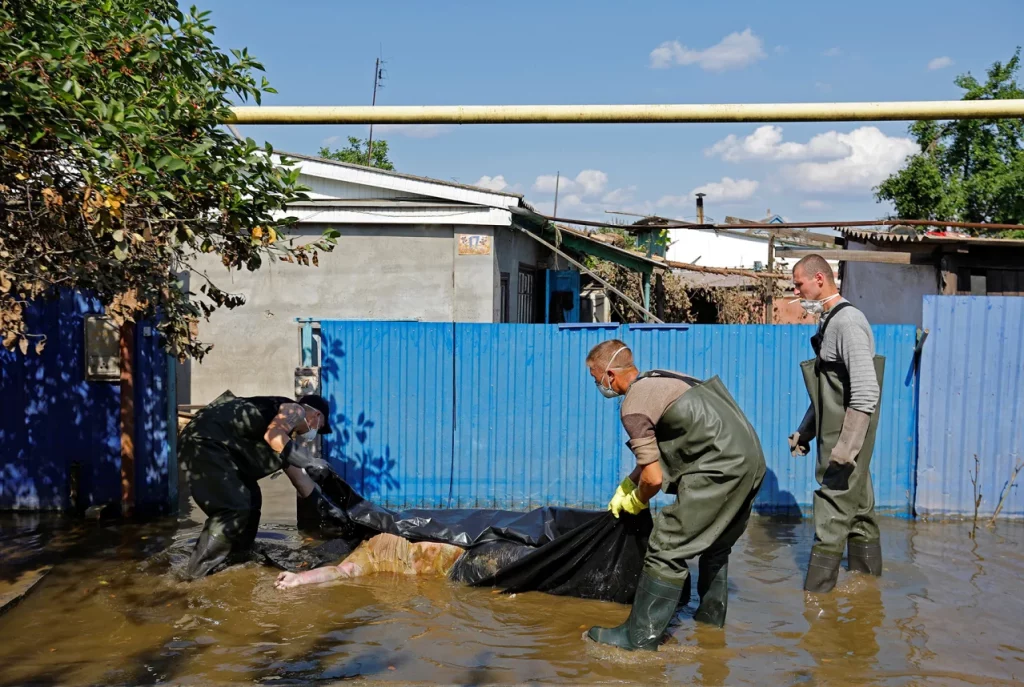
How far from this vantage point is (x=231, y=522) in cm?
633

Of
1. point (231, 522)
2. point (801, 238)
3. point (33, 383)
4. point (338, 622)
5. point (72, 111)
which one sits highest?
point (801, 238)

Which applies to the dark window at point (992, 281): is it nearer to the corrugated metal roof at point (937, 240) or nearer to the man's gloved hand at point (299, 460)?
the corrugated metal roof at point (937, 240)

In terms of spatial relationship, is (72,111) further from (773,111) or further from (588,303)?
(588,303)

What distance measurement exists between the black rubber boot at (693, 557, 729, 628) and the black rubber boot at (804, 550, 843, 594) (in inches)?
37.9

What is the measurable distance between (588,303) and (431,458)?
31.2ft

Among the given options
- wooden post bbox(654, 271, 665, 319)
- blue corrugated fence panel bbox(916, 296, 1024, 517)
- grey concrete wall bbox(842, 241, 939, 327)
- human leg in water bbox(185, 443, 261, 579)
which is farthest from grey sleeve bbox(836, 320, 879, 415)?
wooden post bbox(654, 271, 665, 319)

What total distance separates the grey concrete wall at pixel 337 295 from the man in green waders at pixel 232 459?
4847 mm

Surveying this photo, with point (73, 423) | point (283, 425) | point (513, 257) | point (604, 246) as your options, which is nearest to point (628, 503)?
point (283, 425)

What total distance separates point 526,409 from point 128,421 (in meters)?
3.56

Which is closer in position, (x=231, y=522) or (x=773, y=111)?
(x=773, y=111)

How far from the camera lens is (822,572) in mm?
5992

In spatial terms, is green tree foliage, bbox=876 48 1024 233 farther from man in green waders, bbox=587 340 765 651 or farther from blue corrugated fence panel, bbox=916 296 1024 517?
man in green waders, bbox=587 340 765 651

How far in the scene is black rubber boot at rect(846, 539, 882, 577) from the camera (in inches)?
251

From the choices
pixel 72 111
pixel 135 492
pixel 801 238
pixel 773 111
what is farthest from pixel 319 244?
pixel 801 238
